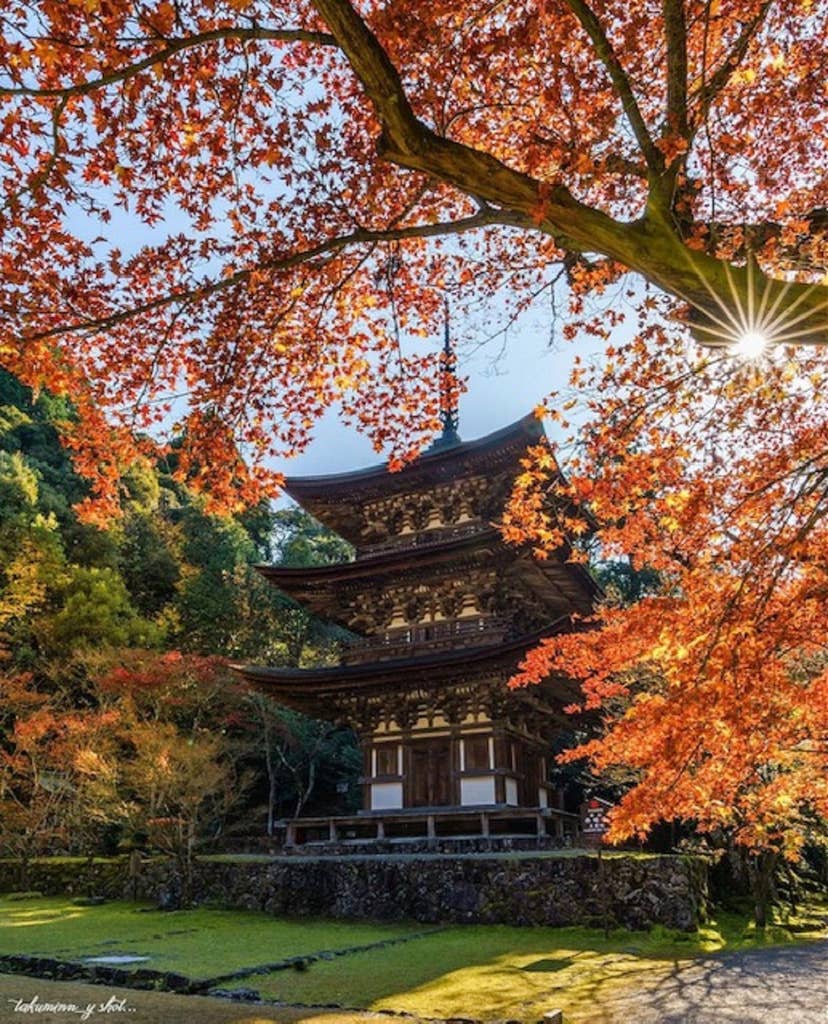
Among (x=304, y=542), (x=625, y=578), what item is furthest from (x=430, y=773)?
(x=304, y=542)

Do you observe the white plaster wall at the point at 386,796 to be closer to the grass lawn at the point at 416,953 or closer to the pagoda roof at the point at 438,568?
the grass lawn at the point at 416,953

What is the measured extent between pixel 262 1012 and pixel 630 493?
573 centimetres

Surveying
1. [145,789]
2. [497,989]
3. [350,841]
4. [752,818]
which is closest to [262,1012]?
[497,989]

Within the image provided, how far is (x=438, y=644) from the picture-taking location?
16.5m

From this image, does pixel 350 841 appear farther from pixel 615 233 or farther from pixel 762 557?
pixel 615 233

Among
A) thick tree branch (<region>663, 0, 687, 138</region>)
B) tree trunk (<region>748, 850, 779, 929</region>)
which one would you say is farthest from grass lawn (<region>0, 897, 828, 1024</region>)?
thick tree branch (<region>663, 0, 687, 138</region>)

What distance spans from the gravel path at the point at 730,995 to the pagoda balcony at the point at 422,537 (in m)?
9.47

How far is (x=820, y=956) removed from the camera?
9.73 meters

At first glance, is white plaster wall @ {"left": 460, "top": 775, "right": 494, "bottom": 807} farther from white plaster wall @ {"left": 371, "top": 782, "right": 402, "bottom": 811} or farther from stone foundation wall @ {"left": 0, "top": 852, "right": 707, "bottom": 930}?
stone foundation wall @ {"left": 0, "top": 852, "right": 707, "bottom": 930}

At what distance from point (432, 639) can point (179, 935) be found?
7.58 m

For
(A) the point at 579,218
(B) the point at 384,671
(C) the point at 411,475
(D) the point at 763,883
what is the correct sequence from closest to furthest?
(A) the point at 579,218, (D) the point at 763,883, (B) the point at 384,671, (C) the point at 411,475

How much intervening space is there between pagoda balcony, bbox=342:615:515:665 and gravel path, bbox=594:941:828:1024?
7.32 meters

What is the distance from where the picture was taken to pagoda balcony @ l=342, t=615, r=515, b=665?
A: 624 inches

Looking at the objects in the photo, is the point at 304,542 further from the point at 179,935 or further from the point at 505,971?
the point at 505,971
